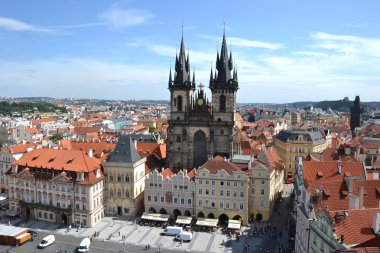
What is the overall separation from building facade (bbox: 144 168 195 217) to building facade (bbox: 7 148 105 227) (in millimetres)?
10436

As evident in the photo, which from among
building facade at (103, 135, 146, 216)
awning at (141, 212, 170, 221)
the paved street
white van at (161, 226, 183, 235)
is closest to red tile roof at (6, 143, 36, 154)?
the paved street

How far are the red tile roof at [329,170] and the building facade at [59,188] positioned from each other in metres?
40.9

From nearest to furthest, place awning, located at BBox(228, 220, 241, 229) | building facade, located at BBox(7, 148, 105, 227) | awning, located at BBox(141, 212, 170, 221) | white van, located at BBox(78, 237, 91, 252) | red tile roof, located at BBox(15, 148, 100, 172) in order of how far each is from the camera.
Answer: white van, located at BBox(78, 237, 91, 252)
awning, located at BBox(228, 220, 241, 229)
building facade, located at BBox(7, 148, 105, 227)
awning, located at BBox(141, 212, 170, 221)
red tile roof, located at BBox(15, 148, 100, 172)

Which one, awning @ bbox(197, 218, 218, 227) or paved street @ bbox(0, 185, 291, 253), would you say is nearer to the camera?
paved street @ bbox(0, 185, 291, 253)

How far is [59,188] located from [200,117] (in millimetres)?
35584

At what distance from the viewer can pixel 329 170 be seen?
63094 mm

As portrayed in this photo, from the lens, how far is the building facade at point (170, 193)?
254ft

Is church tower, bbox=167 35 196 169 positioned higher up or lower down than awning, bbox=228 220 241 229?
higher up

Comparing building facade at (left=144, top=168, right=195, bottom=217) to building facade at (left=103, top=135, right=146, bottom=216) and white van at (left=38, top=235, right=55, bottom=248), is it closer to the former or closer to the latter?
building facade at (left=103, top=135, right=146, bottom=216)

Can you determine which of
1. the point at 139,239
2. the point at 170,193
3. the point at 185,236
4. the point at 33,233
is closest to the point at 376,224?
the point at 185,236

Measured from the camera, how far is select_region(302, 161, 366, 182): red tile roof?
62.0 meters

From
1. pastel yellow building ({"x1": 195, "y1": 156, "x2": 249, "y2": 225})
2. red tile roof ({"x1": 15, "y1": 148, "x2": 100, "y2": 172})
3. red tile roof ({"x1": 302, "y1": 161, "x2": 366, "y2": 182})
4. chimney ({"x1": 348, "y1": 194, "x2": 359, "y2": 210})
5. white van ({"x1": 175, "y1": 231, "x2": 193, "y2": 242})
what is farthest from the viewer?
red tile roof ({"x1": 15, "y1": 148, "x2": 100, "y2": 172})

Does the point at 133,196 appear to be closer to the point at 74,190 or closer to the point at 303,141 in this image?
the point at 74,190

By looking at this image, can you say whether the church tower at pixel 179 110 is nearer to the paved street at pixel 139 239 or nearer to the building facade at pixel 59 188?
the building facade at pixel 59 188
